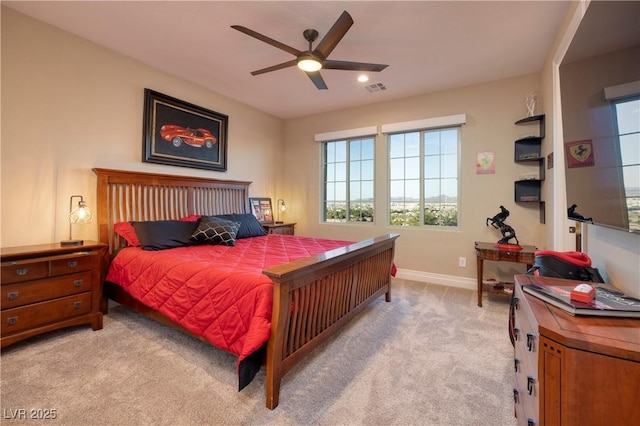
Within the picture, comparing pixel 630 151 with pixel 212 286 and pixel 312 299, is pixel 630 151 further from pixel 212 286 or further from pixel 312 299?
pixel 212 286

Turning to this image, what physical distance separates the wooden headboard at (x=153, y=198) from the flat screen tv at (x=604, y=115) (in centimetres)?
376

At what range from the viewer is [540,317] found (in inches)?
38.3

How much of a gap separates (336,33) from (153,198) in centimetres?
271

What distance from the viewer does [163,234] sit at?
284 cm

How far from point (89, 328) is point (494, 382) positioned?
10.8 feet

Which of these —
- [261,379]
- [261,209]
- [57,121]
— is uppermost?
[57,121]

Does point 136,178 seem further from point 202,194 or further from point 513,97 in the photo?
point 513,97

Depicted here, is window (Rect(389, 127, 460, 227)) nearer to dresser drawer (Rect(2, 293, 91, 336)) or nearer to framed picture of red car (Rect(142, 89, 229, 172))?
framed picture of red car (Rect(142, 89, 229, 172))

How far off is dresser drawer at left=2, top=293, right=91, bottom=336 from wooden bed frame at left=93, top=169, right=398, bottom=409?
1.04ft

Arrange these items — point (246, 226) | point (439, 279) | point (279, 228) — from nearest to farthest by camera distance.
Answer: point (246, 226) → point (439, 279) → point (279, 228)

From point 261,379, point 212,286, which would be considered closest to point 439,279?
point 261,379

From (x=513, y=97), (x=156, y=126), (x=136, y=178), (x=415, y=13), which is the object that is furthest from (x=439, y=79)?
(x=136, y=178)

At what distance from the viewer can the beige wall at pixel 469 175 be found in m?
3.49

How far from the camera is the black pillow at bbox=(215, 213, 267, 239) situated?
3.66 meters
